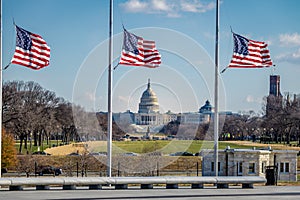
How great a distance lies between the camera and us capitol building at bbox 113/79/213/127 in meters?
123

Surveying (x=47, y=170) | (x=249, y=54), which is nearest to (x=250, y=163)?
(x=47, y=170)

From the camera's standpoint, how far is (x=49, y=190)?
29609 mm

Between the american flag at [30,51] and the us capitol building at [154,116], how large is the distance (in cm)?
8066

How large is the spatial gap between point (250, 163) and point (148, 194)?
28.8 metres

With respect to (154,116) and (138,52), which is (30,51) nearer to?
(138,52)

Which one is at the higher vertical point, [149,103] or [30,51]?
[30,51]

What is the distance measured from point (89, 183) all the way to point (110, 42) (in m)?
7.68

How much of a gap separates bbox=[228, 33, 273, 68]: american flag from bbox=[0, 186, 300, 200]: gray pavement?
22.4 feet

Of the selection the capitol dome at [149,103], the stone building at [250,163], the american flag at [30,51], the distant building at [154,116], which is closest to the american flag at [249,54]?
the american flag at [30,51]

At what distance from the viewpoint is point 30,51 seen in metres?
31.3

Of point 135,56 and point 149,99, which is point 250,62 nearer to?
point 135,56

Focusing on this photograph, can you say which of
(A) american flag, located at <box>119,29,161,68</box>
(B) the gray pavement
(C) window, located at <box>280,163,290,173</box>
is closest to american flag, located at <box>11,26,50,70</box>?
(A) american flag, located at <box>119,29,161,68</box>

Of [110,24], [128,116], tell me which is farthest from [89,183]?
[128,116]

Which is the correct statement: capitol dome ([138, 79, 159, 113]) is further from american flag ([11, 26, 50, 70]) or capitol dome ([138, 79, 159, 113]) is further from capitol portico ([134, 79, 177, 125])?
american flag ([11, 26, 50, 70])
